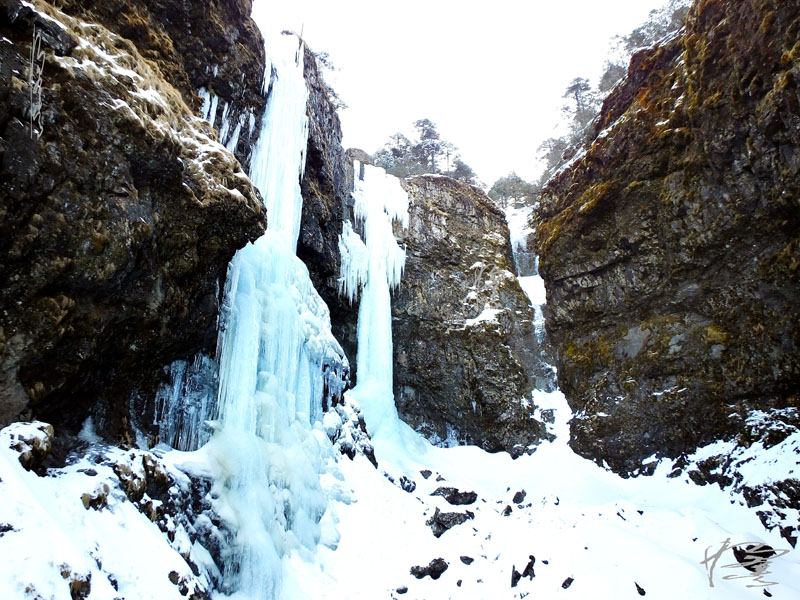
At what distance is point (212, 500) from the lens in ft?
23.0

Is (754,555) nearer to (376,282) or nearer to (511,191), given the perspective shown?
(376,282)

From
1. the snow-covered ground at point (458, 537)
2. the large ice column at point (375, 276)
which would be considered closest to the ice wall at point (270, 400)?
the snow-covered ground at point (458, 537)

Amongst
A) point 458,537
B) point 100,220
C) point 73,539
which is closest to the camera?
point 73,539

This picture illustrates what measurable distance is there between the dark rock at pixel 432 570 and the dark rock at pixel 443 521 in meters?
1.75

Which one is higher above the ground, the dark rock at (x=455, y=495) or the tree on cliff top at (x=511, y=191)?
A: the tree on cliff top at (x=511, y=191)

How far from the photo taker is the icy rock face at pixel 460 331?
59.5 feet

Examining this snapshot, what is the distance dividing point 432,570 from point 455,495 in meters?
4.36

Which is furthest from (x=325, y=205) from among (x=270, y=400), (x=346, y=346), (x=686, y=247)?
(x=686, y=247)

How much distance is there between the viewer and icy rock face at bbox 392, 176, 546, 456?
18.1 metres

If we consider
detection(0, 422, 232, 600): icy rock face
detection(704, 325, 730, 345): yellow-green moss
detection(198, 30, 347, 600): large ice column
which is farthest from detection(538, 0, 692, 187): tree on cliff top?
detection(0, 422, 232, 600): icy rock face

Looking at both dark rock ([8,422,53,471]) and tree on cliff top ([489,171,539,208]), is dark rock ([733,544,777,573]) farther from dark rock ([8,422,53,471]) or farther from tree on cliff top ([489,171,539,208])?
tree on cliff top ([489,171,539,208])

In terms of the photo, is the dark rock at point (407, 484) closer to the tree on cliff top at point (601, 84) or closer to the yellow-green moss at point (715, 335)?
the yellow-green moss at point (715, 335)

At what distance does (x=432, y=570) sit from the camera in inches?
385

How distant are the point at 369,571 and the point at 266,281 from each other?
255 inches
